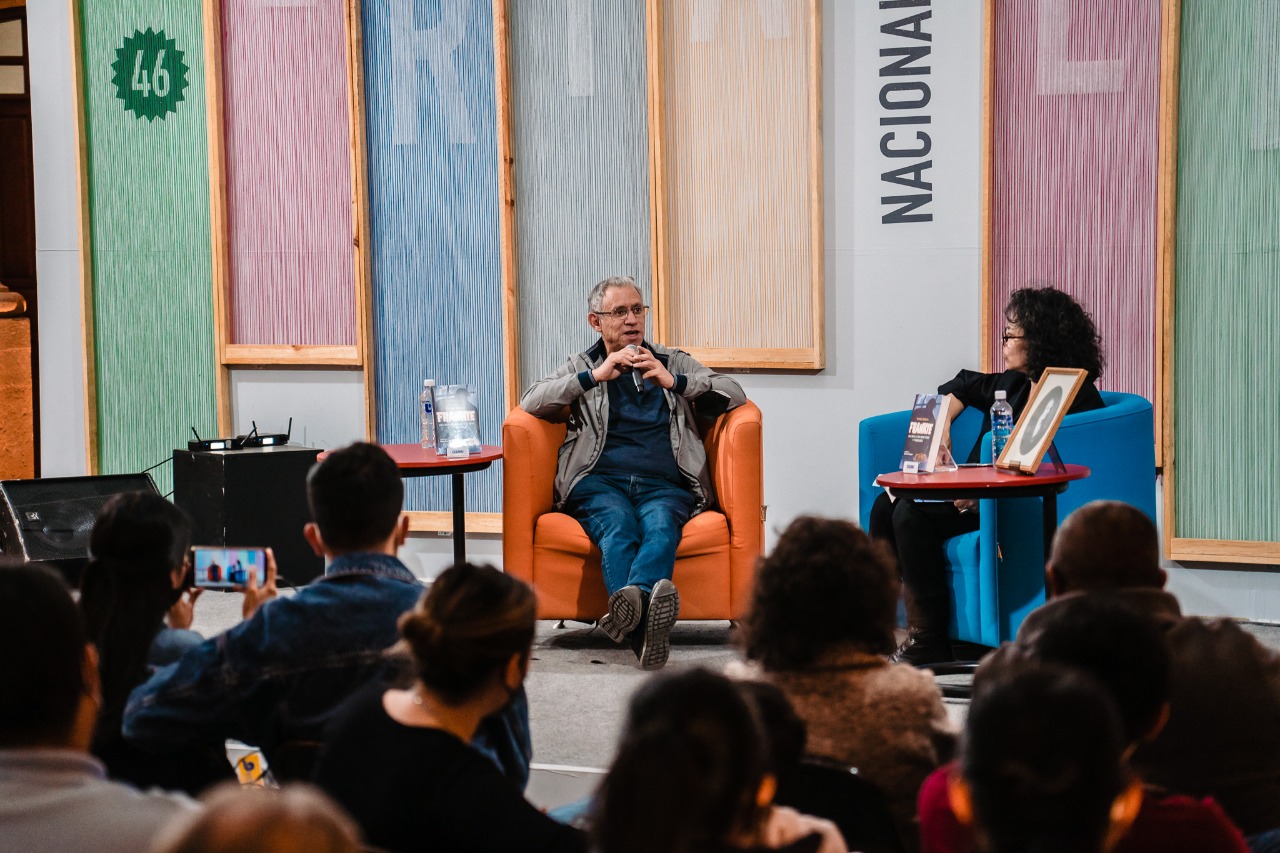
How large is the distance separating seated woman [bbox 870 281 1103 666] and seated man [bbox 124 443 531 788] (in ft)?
8.08

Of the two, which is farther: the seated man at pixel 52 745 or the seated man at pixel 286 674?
the seated man at pixel 286 674

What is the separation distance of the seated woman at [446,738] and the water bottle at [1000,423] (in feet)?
9.23

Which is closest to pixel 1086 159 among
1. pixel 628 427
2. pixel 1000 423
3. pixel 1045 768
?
pixel 1000 423

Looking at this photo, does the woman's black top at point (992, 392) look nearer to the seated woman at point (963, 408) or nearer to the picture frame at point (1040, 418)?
the seated woman at point (963, 408)

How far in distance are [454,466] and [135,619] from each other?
230 centimetres

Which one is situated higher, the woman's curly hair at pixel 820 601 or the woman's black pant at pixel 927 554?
the woman's curly hair at pixel 820 601

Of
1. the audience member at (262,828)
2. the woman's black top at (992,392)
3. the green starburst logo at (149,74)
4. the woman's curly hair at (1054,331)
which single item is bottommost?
the audience member at (262,828)

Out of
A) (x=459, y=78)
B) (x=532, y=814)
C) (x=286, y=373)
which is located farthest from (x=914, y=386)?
(x=532, y=814)

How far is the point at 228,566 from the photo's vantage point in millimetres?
2514

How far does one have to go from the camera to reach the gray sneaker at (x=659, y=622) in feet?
13.7

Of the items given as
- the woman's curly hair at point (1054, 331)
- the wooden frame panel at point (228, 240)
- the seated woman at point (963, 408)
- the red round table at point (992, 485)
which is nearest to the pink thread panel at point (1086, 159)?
the seated woman at point (963, 408)

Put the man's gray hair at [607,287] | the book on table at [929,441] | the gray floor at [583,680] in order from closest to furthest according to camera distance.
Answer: the gray floor at [583,680] → the book on table at [929,441] → the man's gray hair at [607,287]

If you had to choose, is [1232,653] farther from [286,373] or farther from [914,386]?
[286,373]

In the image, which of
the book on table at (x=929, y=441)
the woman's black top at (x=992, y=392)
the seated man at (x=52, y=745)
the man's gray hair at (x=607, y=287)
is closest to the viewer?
the seated man at (x=52, y=745)
